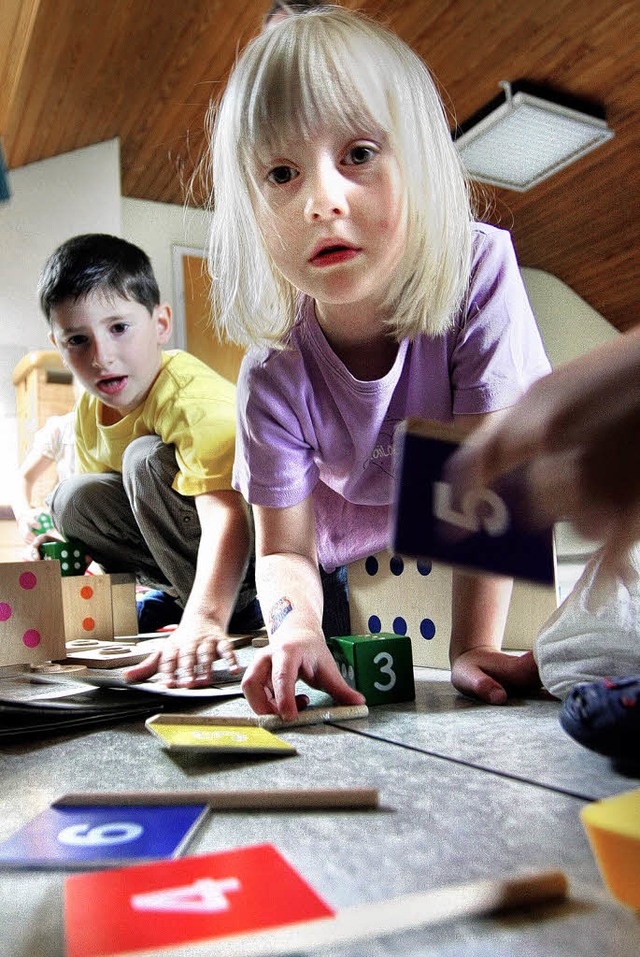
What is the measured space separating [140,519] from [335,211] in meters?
0.87

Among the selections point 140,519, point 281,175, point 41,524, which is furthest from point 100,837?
point 41,524

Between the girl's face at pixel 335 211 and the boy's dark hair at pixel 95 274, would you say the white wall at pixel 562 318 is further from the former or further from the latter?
the girl's face at pixel 335 211

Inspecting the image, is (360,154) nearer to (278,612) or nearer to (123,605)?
(278,612)

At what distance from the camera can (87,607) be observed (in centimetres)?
140

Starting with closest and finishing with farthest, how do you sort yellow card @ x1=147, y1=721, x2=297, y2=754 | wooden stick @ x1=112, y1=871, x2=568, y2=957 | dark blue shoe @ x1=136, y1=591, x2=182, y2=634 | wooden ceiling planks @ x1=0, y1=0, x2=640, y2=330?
wooden stick @ x1=112, y1=871, x2=568, y2=957
yellow card @ x1=147, y1=721, x2=297, y2=754
dark blue shoe @ x1=136, y1=591, x2=182, y2=634
wooden ceiling planks @ x1=0, y1=0, x2=640, y2=330

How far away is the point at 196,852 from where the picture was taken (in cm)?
39

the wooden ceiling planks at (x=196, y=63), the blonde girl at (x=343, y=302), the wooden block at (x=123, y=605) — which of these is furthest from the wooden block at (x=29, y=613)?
the wooden ceiling planks at (x=196, y=63)

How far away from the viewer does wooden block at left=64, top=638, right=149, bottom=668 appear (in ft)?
3.41

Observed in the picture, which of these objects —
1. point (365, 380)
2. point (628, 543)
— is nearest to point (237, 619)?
point (365, 380)

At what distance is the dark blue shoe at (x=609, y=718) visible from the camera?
0.47 m

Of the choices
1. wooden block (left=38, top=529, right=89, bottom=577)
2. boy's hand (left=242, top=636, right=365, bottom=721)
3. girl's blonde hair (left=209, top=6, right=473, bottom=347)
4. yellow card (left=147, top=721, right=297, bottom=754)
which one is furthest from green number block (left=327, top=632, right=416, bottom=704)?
wooden block (left=38, top=529, right=89, bottom=577)

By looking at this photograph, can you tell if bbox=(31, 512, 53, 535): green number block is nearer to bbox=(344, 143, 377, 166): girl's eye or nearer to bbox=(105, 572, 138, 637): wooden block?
bbox=(105, 572, 138, 637): wooden block

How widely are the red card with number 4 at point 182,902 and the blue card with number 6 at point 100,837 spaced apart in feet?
0.12

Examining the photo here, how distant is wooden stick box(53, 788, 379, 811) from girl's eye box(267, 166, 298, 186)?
616 mm
